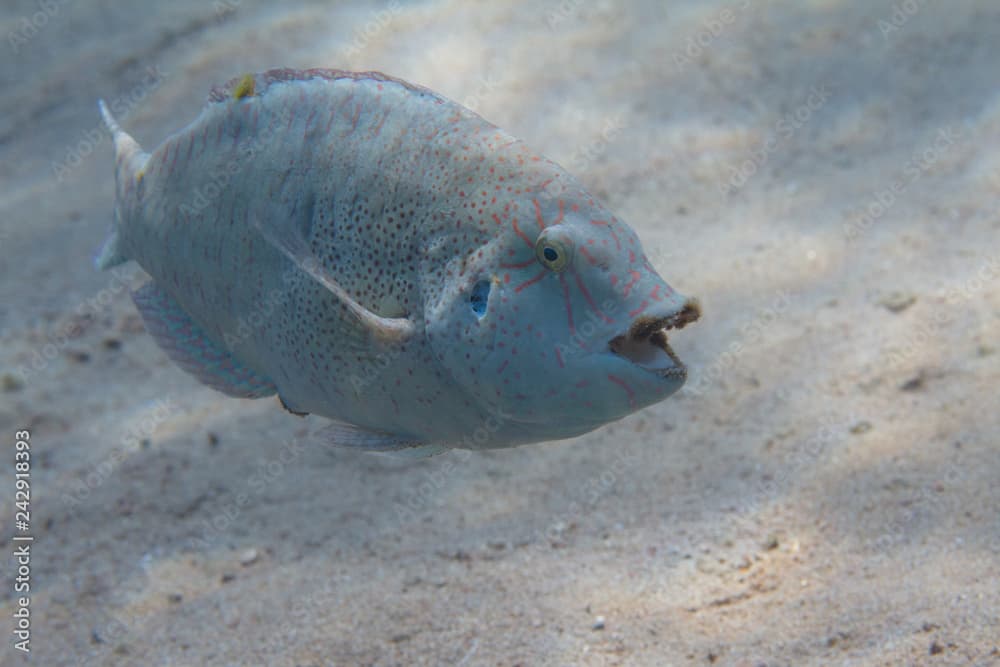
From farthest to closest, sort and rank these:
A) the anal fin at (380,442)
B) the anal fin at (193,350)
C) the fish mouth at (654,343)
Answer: the anal fin at (193,350)
the anal fin at (380,442)
the fish mouth at (654,343)

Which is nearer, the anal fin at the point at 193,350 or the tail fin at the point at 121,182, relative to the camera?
the anal fin at the point at 193,350

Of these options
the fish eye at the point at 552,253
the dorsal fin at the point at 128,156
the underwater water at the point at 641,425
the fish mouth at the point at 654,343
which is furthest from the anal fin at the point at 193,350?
the fish mouth at the point at 654,343

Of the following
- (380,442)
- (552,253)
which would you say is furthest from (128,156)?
(552,253)

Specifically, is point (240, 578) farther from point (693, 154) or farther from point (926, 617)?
point (693, 154)

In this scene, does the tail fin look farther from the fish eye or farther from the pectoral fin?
the fish eye

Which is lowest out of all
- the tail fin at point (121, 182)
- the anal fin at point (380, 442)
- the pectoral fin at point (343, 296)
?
the anal fin at point (380, 442)

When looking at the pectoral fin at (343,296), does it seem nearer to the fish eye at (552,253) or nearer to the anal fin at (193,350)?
the fish eye at (552,253)

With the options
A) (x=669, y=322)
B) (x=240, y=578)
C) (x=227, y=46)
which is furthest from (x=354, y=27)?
(x=669, y=322)
